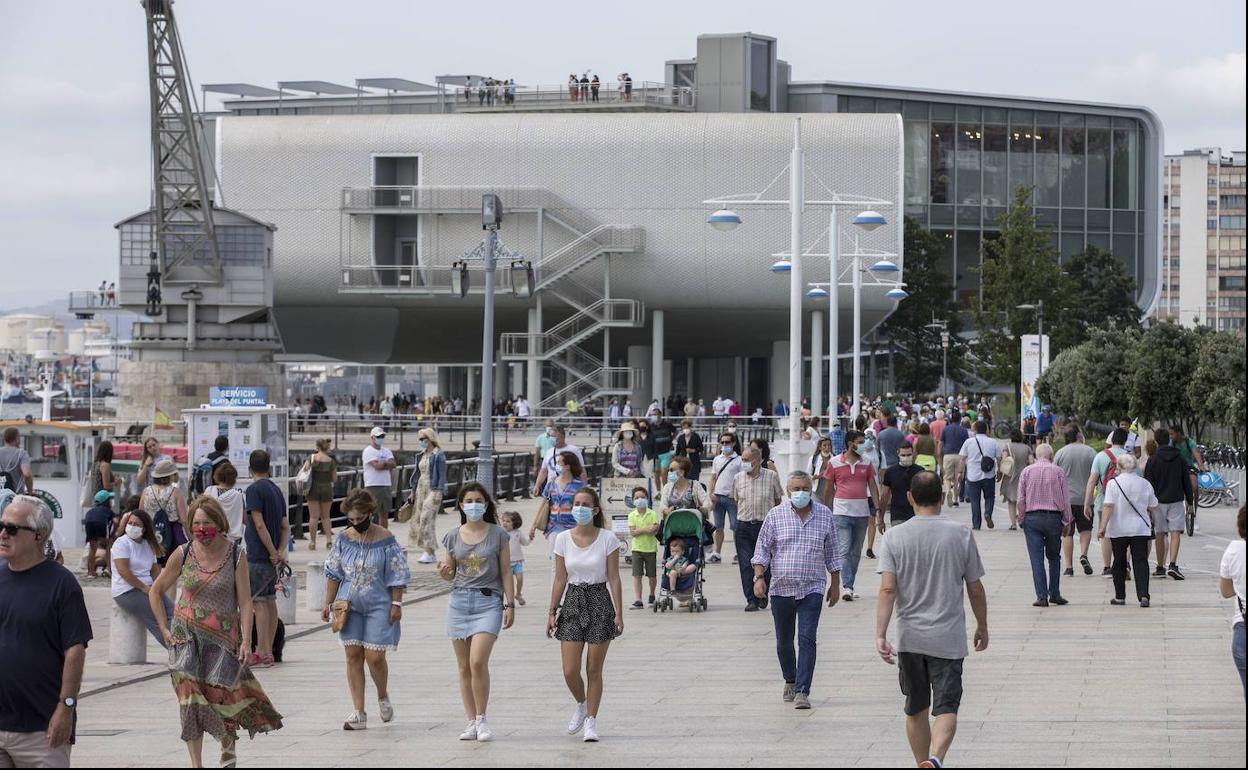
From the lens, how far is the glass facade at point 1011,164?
7812 cm

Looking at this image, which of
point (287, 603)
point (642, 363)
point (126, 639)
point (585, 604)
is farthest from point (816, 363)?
point (585, 604)

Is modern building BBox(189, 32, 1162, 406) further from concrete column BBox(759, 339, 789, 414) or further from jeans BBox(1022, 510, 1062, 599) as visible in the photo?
jeans BBox(1022, 510, 1062, 599)

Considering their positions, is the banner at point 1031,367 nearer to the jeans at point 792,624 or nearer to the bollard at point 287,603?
the bollard at point 287,603

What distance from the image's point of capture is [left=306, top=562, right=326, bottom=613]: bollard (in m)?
17.5

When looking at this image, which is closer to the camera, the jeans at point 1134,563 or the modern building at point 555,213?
the jeans at point 1134,563

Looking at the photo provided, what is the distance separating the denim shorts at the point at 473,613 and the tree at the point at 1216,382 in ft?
89.8

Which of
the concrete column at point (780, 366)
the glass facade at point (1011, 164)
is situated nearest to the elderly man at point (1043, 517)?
the concrete column at point (780, 366)

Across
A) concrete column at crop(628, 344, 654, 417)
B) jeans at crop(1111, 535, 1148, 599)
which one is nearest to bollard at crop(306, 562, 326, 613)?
jeans at crop(1111, 535, 1148, 599)

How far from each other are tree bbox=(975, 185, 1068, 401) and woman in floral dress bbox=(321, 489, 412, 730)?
199 feet

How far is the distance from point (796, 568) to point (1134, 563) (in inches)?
→ 257

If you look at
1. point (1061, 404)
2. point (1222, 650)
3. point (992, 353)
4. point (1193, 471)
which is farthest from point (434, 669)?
point (992, 353)

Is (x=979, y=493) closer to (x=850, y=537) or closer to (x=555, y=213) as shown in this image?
(x=850, y=537)

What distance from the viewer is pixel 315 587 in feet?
58.6

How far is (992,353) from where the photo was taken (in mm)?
71750
